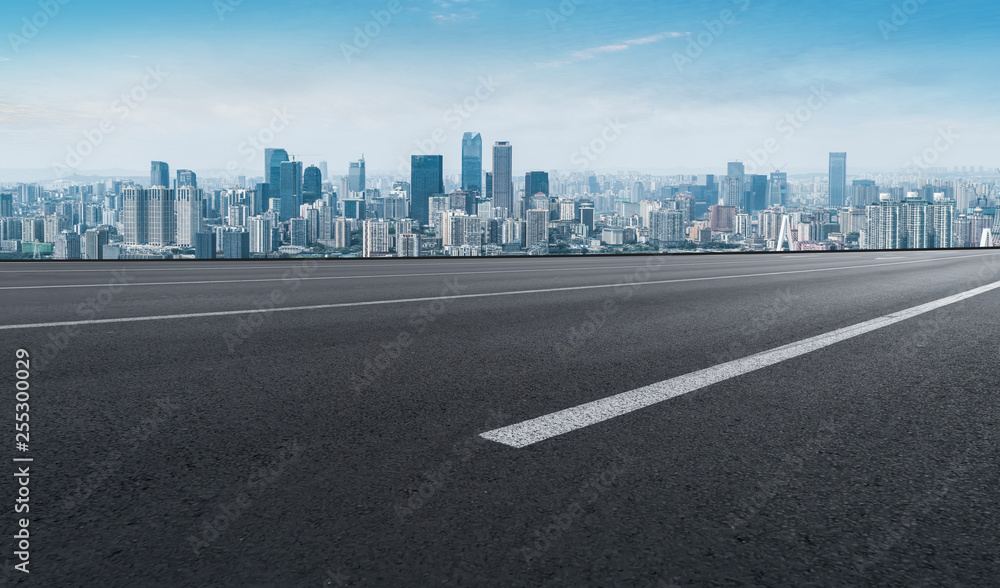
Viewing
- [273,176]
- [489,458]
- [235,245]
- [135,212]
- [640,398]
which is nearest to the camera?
[489,458]

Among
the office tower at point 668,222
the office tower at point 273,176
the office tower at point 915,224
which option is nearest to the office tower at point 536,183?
the office tower at point 273,176

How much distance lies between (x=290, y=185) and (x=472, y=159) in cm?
6293

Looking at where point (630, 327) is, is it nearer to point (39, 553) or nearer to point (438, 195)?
point (39, 553)

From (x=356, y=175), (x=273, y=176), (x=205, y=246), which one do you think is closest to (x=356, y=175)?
(x=356, y=175)

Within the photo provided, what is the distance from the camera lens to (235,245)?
865 inches

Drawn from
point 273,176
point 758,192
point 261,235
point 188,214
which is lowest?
point 261,235

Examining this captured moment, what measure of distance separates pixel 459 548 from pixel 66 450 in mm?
2134

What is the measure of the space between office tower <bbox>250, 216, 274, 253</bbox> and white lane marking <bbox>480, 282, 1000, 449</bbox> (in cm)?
1821

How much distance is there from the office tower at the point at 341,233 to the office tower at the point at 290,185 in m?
17.4

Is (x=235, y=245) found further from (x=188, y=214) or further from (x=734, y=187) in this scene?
(x=734, y=187)

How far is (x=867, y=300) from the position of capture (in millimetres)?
10914

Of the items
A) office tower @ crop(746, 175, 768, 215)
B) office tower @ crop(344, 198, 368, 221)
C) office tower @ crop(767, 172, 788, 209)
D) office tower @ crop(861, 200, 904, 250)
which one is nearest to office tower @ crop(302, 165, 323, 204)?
office tower @ crop(344, 198, 368, 221)

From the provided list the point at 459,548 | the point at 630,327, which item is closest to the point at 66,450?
the point at 459,548

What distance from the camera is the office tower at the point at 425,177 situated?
67762 millimetres
